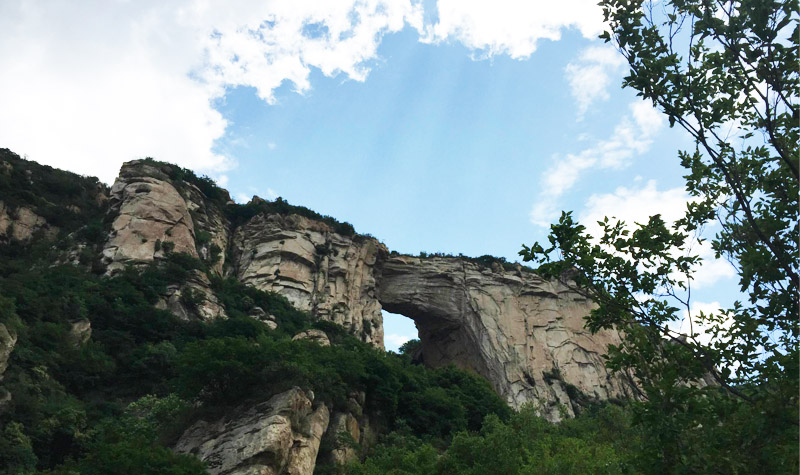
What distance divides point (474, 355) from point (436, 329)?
4.51 m

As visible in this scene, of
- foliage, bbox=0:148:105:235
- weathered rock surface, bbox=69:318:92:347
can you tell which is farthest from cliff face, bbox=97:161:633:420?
weathered rock surface, bbox=69:318:92:347

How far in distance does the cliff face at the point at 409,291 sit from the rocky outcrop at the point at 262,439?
24.8 metres

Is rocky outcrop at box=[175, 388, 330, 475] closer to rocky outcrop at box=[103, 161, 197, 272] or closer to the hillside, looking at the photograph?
the hillside

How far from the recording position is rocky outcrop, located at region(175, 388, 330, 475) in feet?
66.9

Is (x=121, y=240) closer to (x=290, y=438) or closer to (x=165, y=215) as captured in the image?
(x=165, y=215)

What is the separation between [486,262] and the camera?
196ft

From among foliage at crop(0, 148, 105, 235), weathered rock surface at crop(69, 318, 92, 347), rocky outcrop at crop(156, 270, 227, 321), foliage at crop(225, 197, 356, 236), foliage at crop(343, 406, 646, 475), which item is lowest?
foliage at crop(343, 406, 646, 475)

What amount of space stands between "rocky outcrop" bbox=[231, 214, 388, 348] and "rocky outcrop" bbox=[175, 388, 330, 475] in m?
26.4

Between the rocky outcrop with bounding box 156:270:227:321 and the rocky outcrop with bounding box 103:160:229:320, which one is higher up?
the rocky outcrop with bounding box 103:160:229:320

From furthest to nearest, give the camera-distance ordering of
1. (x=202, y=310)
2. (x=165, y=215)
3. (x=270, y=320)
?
(x=165, y=215) < (x=270, y=320) < (x=202, y=310)

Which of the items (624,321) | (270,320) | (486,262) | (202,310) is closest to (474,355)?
(486,262)

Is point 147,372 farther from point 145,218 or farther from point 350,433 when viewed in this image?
point 145,218

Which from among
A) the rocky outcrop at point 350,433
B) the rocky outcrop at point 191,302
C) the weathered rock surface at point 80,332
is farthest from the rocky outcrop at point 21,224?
the rocky outcrop at point 350,433

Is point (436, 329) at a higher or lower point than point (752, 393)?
higher
